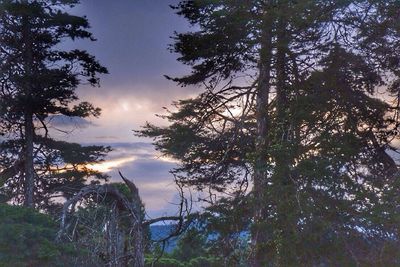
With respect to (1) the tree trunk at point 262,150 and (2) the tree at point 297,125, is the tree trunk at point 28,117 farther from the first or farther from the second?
(1) the tree trunk at point 262,150

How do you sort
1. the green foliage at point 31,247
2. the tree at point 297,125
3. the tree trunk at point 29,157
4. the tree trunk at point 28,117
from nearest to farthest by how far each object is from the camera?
the green foliage at point 31,247 → the tree at point 297,125 → the tree trunk at point 28,117 → the tree trunk at point 29,157

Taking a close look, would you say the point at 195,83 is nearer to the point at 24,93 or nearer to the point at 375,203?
the point at 24,93

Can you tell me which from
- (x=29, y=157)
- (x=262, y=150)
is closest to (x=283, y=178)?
(x=262, y=150)

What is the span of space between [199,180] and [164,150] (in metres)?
1.56

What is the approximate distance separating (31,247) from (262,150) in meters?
8.53

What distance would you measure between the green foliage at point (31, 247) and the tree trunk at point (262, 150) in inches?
244

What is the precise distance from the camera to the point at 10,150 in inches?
1056

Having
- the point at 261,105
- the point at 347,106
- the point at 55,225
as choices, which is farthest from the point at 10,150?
the point at 55,225

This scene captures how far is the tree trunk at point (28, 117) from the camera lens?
25609 millimetres

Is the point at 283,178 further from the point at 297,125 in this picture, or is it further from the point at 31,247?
the point at 31,247

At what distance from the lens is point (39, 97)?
2592 cm

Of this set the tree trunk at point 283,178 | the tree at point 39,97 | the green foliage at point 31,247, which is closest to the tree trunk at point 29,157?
the tree at point 39,97

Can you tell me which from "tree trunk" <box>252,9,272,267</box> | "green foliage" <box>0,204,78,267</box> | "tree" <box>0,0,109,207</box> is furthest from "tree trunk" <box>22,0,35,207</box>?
"green foliage" <box>0,204,78,267</box>

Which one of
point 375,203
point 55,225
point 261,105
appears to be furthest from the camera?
point 261,105
